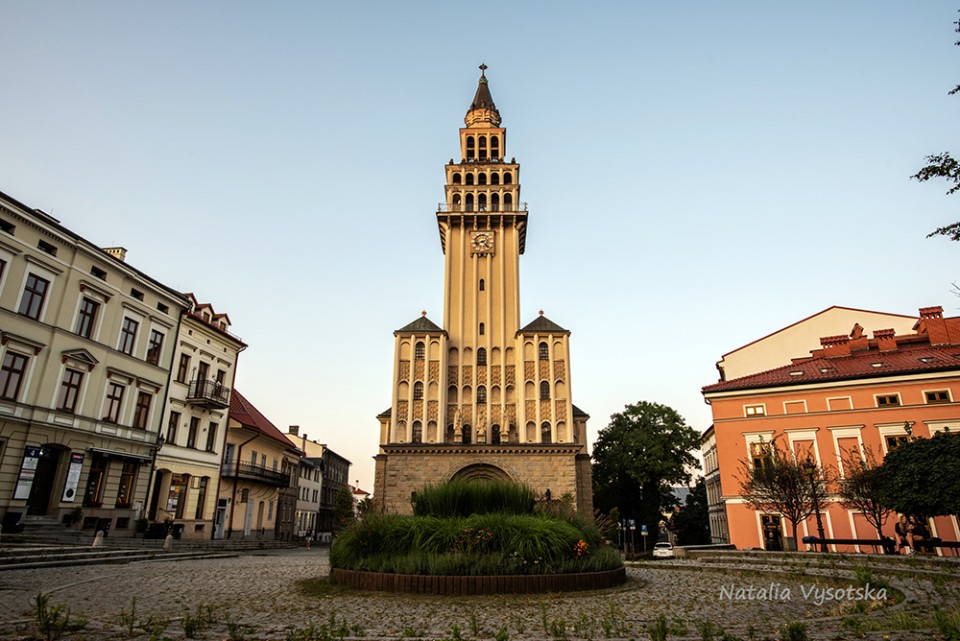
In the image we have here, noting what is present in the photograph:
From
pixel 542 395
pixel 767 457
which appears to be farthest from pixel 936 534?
pixel 542 395

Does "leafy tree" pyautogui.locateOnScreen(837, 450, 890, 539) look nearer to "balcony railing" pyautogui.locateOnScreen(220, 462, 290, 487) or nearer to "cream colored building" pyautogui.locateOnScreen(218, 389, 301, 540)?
"balcony railing" pyautogui.locateOnScreen(220, 462, 290, 487)

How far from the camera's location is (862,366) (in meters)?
33.2

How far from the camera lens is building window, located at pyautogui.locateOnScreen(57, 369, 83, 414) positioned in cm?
2220

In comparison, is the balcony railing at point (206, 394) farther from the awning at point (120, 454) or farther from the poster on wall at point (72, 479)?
the poster on wall at point (72, 479)

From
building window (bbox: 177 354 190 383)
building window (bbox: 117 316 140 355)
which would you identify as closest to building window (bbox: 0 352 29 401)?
building window (bbox: 117 316 140 355)

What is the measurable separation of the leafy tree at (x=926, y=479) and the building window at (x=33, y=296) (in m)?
32.2

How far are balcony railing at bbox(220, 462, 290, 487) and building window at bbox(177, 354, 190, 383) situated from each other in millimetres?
6291

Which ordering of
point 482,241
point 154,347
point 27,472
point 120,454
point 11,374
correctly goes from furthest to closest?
point 482,241 < point 154,347 < point 120,454 < point 11,374 < point 27,472

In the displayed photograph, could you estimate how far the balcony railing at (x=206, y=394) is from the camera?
2941cm

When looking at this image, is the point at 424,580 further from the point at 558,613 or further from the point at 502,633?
the point at 502,633

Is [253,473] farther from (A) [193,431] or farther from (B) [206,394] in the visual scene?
(B) [206,394]

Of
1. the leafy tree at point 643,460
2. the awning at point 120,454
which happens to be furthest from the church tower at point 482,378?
the awning at point 120,454

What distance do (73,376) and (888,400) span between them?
39.5m

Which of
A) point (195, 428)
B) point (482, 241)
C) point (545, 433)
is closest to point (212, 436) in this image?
point (195, 428)
